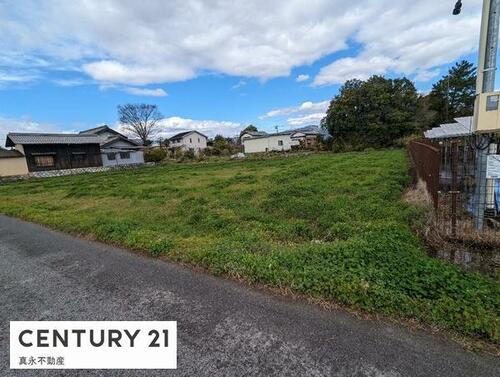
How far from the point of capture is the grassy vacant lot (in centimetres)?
239

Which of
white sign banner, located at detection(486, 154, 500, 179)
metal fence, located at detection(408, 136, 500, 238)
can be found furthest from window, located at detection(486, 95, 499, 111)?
white sign banner, located at detection(486, 154, 500, 179)

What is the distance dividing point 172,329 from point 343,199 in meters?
5.15

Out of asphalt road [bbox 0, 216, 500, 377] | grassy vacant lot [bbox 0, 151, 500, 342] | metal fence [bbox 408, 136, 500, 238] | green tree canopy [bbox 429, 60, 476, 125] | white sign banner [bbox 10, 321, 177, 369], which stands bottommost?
white sign banner [bbox 10, 321, 177, 369]

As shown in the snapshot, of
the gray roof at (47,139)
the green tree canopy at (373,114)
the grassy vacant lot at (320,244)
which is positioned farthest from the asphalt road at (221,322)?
the green tree canopy at (373,114)

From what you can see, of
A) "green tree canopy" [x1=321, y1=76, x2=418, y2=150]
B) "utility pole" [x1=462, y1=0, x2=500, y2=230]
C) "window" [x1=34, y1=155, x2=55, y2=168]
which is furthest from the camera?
"green tree canopy" [x1=321, y1=76, x2=418, y2=150]

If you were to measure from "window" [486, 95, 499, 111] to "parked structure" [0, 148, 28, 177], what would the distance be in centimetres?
3334

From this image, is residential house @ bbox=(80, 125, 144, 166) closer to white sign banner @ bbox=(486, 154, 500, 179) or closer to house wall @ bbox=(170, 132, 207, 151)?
house wall @ bbox=(170, 132, 207, 151)

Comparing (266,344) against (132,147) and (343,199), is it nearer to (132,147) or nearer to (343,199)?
(343,199)

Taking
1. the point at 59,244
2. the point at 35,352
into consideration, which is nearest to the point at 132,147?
the point at 59,244

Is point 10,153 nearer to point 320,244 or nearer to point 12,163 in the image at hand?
point 12,163

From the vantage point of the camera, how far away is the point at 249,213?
5.81m

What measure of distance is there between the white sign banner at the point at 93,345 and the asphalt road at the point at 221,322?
7 centimetres

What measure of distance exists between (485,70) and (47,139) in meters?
33.9

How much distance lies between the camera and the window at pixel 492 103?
12.0 feet
